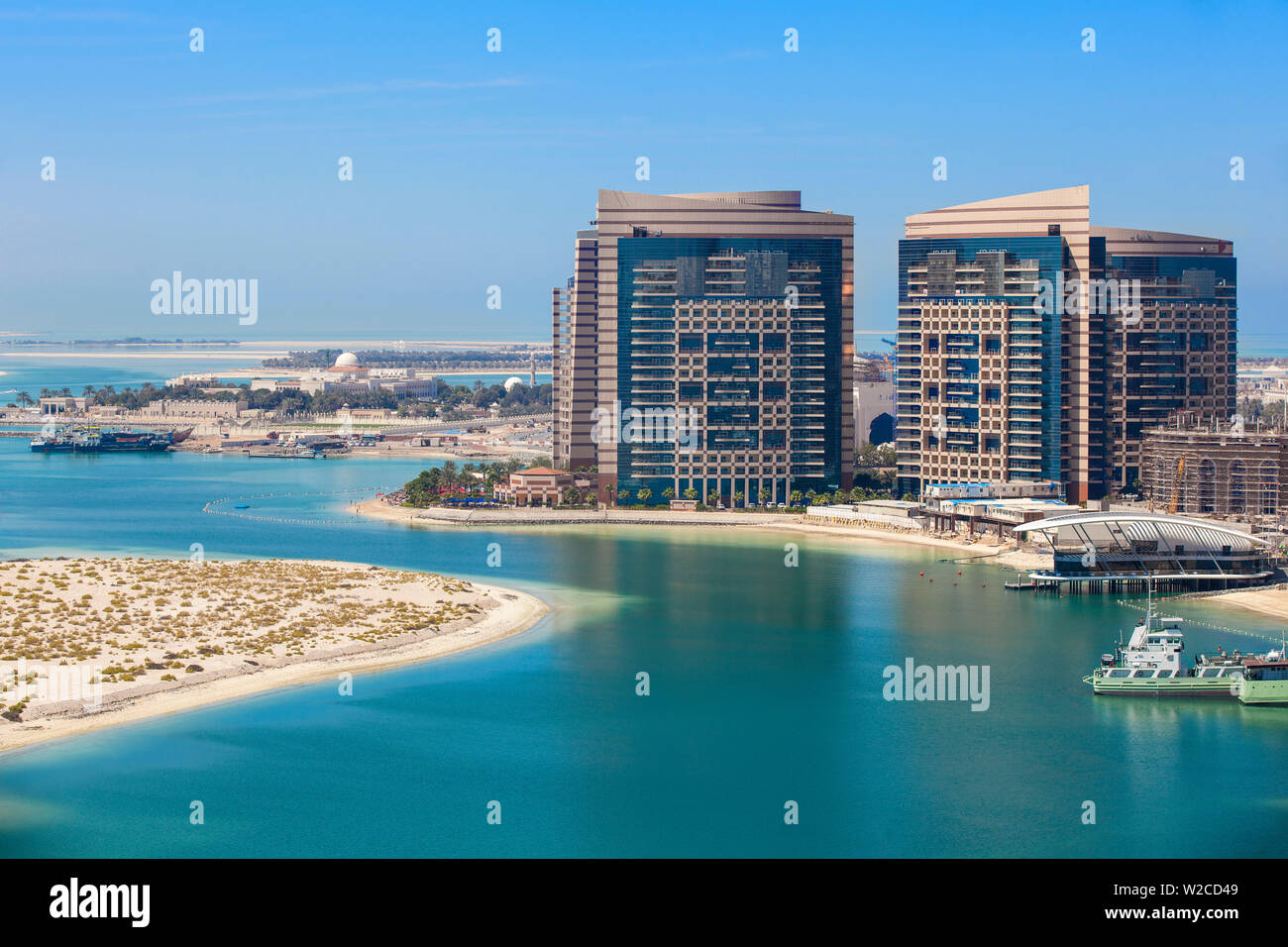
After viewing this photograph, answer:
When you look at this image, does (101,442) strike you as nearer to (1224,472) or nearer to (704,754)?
(1224,472)

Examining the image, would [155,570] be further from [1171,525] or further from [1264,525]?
[1264,525]

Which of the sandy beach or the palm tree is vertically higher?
the palm tree

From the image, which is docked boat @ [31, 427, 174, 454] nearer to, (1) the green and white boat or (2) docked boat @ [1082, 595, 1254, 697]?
(2) docked boat @ [1082, 595, 1254, 697]

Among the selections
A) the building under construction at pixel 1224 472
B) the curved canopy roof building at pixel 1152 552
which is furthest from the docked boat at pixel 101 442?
the curved canopy roof building at pixel 1152 552

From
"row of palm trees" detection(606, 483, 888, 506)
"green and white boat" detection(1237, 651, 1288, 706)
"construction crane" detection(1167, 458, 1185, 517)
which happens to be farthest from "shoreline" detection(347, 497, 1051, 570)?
"green and white boat" detection(1237, 651, 1288, 706)

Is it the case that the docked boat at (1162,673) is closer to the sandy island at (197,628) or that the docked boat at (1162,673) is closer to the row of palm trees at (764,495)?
the sandy island at (197,628)
